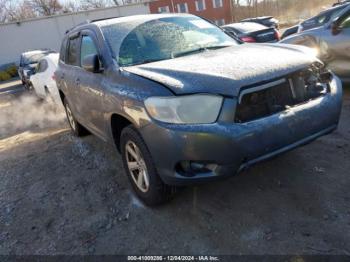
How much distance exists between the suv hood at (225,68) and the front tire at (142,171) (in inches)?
22.6

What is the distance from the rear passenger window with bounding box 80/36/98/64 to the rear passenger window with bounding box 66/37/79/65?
274mm

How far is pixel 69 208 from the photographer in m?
3.64

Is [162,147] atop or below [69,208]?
atop

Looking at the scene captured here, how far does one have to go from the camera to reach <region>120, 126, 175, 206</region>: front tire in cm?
303

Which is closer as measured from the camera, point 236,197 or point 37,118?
point 236,197

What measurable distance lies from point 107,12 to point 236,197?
3415cm

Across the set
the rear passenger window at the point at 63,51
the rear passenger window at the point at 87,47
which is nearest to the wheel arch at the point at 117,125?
the rear passenger window at the point at 87,47

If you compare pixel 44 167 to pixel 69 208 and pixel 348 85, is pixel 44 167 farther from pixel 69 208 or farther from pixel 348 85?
pixel 348 85

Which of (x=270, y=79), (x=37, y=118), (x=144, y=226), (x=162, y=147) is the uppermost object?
(x=270, y=79)

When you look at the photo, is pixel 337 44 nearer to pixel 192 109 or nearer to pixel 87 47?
pixel 87 47

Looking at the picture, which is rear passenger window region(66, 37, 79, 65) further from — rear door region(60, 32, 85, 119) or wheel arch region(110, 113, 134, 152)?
wheel arch region(110, 113, 134, 152)

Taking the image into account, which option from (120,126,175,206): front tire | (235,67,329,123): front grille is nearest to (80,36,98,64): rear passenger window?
(120,126,175,206): front tire

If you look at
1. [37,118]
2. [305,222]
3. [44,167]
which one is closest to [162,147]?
[305,222]

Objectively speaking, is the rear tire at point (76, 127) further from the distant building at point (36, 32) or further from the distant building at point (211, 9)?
the distant building at point (211, 9)
